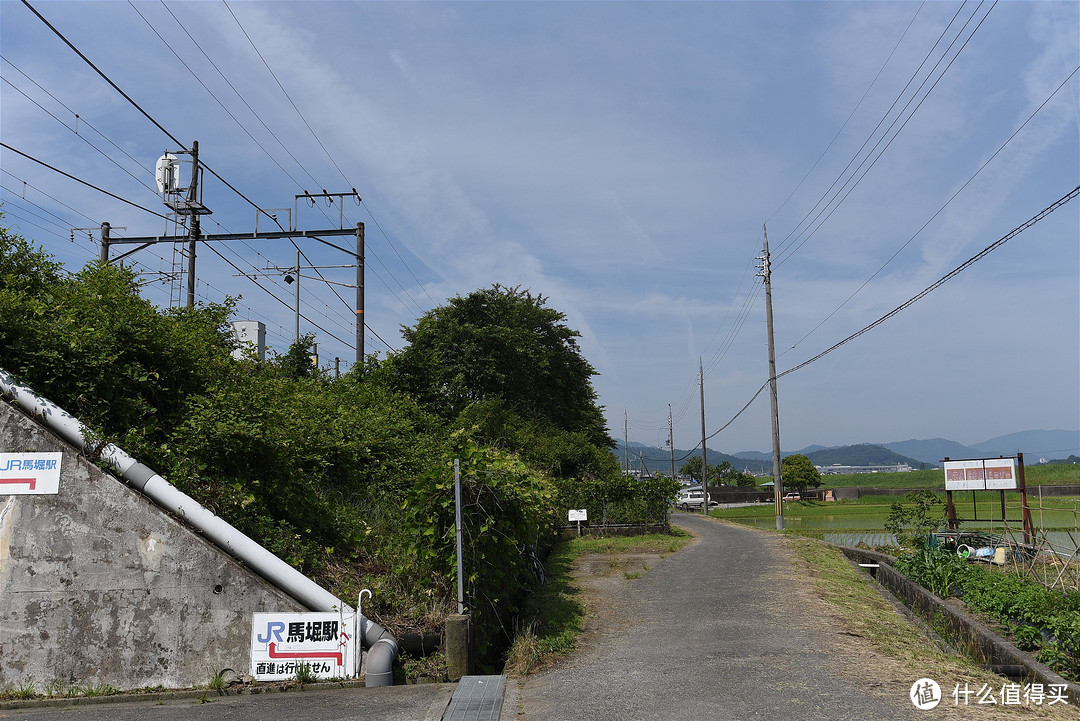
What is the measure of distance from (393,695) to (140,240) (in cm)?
1782

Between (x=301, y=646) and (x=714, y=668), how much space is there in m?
4.13

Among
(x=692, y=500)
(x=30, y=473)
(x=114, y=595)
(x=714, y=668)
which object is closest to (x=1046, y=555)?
(x=714, y=668)

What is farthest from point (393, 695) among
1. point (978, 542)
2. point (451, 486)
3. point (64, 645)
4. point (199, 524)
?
point (978, 542)

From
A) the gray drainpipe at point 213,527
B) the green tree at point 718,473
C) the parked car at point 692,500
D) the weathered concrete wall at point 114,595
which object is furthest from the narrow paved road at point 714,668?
the green tree at point 718,473

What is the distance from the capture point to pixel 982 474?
60.7ft

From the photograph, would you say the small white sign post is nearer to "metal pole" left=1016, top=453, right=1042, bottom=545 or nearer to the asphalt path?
"metal pole" left=1016, top=453, right=1042, bottom=545

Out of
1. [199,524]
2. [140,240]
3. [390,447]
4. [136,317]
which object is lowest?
[199,524]

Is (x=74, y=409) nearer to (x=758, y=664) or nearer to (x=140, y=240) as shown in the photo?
(x=758, y=664)

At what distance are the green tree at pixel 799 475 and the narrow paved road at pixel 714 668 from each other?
230 ft

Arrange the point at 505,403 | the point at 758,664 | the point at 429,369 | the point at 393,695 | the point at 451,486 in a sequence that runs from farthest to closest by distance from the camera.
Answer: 1. the point at 505,403
2. the point at 429,369
3. the point at 451,486
4. the point at 758,664
5. the point at 393,695

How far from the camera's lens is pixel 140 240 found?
2045 centimetres

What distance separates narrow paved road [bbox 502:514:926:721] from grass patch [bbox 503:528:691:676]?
11.6 inches

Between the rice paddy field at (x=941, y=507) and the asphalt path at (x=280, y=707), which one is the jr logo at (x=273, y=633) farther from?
the rice paddy field at (x=941, y=507)

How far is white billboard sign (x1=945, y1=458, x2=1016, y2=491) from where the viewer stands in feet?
59.0
